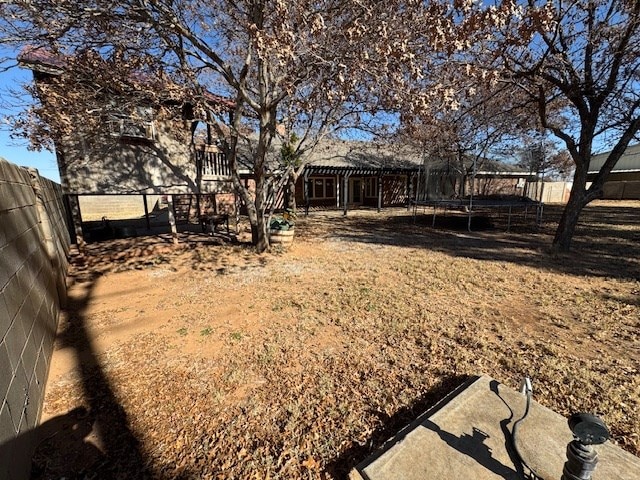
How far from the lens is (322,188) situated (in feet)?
73.9

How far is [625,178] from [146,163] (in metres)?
45.1

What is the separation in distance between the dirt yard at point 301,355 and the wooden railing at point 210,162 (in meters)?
7.91

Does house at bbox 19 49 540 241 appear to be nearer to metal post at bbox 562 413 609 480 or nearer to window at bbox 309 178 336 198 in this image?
→ window at bbox 309 178 336 198

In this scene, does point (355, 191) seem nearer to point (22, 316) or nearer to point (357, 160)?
point (357, 160)

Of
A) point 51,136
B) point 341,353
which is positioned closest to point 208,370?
point 341,353

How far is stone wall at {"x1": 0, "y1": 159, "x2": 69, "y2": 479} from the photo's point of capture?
1.93 metres

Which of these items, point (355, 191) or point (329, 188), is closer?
point (329, 188)

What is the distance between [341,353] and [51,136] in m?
9.58

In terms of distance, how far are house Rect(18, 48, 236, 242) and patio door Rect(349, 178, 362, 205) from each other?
1115 centimetres

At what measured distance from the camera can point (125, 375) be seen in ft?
10.1

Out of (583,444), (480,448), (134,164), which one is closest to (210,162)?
(134,164)

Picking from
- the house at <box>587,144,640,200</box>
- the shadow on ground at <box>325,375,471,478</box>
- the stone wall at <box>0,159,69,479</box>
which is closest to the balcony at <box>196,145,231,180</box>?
the stone wall at <box>0,159,69,479</box>

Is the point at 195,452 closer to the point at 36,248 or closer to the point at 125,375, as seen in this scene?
the point at 125,375

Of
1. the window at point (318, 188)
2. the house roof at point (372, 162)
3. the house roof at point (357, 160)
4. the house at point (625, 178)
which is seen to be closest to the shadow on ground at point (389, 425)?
the house roof at point (372, 162)
